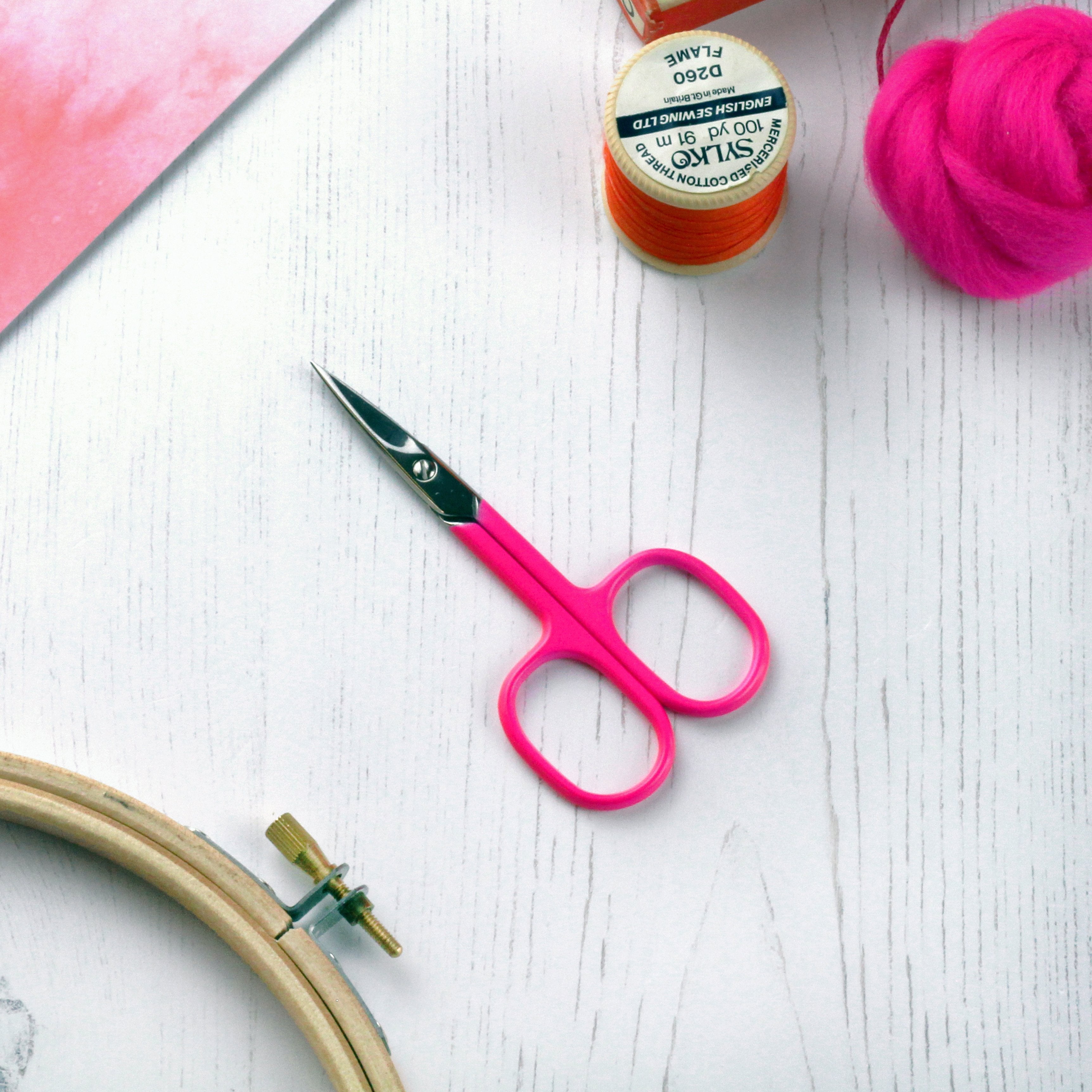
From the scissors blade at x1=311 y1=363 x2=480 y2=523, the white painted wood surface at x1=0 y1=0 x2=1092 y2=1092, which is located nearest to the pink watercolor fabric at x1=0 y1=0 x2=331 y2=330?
the white painted wood surface at x1=0 y1=0 x2=1092 y2=1092

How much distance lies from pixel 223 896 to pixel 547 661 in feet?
0.83

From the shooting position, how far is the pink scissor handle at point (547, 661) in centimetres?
72

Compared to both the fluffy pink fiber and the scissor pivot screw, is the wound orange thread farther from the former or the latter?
the scissor pivot screw

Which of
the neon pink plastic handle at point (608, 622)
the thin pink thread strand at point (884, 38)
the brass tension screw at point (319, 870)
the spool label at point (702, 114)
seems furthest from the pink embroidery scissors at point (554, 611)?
the thin pink thread strand at point (884, 38)

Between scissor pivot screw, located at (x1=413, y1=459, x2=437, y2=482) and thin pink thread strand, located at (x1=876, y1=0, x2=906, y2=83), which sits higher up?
→ thin pink thread strand, located at (x1=876, y1=0, x2=906, y2=83)

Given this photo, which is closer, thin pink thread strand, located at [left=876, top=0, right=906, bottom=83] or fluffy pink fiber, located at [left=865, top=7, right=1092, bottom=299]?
fluffy pink fiber, located at [left=865, top=7, right=1092, bottom=299]

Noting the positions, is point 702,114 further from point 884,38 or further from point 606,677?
point 606,677

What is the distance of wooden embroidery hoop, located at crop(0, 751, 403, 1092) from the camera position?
654mm

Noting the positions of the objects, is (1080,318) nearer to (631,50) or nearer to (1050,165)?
(1050,165)

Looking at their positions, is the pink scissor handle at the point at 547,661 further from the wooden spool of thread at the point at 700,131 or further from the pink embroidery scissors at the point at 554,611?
the wooden spool of thread at the point at 700,131

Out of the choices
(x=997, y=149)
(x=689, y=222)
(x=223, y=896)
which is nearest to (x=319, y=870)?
(x=223, y=896)

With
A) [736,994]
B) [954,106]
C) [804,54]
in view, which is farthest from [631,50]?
[736,994]

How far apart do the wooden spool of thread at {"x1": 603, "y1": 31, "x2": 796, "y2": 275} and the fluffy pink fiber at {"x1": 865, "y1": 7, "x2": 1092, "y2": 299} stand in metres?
0.09

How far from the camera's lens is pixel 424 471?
735 mm
